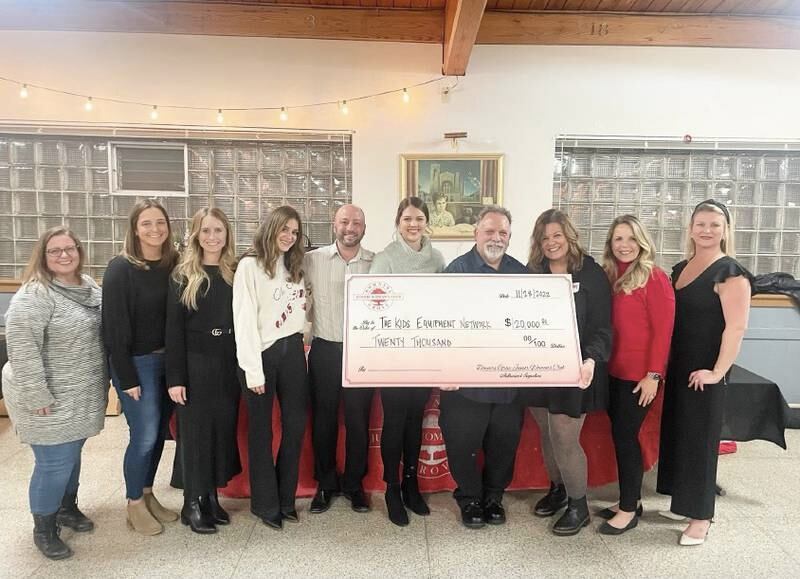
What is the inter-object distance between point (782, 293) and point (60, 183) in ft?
20.0

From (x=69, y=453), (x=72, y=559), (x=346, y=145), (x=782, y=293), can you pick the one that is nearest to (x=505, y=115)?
(x=346, y=145)

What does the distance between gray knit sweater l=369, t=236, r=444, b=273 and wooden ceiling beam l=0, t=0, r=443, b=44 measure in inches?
99.0

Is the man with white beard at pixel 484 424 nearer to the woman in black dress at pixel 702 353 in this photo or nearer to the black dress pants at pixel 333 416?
the black dress pants at pixel 333 416

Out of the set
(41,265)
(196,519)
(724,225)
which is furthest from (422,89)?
(196,519)

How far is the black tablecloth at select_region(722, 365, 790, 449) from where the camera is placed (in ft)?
8.40

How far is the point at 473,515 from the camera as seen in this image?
7.37 feet

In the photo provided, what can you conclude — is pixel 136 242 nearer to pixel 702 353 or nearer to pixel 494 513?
pixel 494 513

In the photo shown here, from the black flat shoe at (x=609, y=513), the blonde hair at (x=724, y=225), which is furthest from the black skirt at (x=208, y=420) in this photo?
the blonde hair at (x=724, y=225)

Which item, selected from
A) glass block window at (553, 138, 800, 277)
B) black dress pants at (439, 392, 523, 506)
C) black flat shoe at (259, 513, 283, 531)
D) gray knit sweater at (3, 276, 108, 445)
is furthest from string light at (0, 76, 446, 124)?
black flat shoe at (259, 513, 283, 531)

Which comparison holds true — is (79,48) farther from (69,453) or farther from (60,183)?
(69,453)

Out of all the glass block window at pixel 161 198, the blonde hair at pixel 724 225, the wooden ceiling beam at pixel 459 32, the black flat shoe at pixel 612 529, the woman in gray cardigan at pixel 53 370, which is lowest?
the black flat shoe at pixel 612 529

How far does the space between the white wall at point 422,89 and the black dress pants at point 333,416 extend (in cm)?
217

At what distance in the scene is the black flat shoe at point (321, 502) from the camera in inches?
92.5

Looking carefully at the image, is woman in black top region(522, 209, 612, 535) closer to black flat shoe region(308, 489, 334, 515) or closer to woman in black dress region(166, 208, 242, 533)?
black flat shoe region(308, 489, 334, 515)
